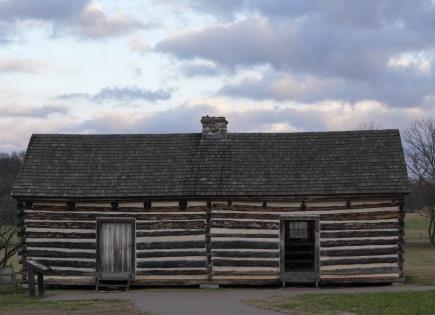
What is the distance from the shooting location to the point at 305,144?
23.0m

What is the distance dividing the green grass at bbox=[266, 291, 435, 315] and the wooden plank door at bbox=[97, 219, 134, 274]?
6.20 meters

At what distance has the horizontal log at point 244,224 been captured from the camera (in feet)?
69.7

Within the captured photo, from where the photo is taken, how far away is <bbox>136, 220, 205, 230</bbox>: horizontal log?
2138 cm

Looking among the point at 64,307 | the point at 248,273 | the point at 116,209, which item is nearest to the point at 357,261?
the point at 248,273

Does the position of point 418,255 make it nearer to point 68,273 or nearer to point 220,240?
Result: point 220,240

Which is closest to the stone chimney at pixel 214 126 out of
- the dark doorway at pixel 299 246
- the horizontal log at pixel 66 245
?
the dark doorway at pixel 299 246

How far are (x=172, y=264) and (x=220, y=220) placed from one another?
2097 millimetres

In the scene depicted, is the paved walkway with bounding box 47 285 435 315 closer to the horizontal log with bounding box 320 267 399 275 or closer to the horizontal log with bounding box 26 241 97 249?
the horizontal log with bounding box 320 267 399 275

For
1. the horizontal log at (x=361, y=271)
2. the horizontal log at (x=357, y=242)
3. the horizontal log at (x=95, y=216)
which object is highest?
the horizontal log at (x=95, y=216)

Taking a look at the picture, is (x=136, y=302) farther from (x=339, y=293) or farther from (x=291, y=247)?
(x=291, y=247)

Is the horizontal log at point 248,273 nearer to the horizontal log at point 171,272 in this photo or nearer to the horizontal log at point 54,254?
the horizontal log at point 171,272

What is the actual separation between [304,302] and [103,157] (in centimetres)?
970

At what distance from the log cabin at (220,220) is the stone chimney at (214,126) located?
1515mm

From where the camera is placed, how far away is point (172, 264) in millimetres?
21406
